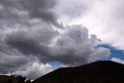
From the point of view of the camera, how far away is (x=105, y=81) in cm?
10319

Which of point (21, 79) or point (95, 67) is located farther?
point (95, 67)

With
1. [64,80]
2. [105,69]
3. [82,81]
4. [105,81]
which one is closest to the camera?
[105,81]

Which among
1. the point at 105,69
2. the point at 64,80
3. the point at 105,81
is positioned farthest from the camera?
the point at 105,69

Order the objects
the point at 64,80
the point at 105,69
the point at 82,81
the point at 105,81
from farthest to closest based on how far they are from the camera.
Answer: the point at 105,69
the point at 64,80
the point at 82,81
the point at 105,81

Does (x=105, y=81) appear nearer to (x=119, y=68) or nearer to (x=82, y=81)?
(x=82, y=81)

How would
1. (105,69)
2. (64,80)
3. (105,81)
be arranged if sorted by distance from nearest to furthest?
(105,81) < (64,80) < (105,69)

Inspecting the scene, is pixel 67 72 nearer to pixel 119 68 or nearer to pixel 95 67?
pixel 95 67

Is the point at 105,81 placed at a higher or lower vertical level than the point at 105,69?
lower

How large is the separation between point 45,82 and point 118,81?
41594 mm

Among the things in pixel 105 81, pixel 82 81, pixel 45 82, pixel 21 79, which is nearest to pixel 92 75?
pixel 82 81

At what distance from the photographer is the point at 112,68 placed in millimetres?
133125

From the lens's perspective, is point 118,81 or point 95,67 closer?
point 118,81

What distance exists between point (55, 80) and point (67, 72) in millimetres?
16009

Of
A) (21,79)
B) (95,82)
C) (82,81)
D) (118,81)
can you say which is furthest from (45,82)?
(118,81)
